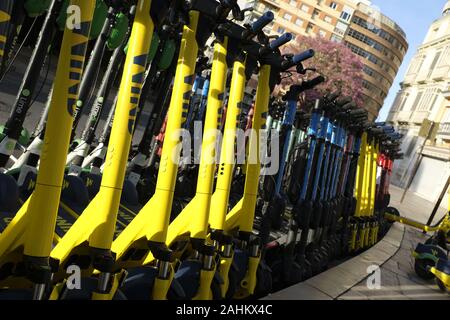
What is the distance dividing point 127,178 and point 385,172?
7706mm

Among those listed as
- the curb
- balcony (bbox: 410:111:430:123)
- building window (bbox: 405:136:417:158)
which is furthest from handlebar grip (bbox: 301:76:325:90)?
building window (bbox: 405:136:417:158)

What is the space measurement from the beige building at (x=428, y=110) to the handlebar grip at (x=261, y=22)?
111 feet

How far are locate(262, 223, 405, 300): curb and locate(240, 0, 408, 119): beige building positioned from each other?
4515cm

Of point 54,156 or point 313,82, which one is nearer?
point 54,156

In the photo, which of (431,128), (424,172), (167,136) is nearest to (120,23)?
(167,136)

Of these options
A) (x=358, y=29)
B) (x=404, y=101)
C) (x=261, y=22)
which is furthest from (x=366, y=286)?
(x=358, y=29)

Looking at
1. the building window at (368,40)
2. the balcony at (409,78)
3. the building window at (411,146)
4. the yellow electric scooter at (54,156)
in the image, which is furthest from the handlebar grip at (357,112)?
the building window at (368,40)

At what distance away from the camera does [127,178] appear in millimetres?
5469

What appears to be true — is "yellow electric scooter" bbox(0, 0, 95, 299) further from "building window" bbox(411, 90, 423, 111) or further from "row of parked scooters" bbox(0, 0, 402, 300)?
"building window" bbox(411, 90, 423, 111)

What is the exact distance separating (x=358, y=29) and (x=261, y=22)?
6200 cm

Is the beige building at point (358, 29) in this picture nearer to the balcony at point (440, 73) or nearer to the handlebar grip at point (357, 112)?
the balcony at point (440, 73)

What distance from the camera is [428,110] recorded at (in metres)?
41.0

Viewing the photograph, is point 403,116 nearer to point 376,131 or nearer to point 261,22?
point 376,131
